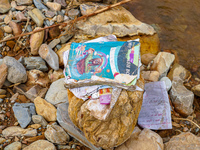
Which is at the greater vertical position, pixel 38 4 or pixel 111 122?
pixel 38 4

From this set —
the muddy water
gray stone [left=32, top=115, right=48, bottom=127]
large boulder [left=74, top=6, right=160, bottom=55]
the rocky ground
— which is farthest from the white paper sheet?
the muddy water

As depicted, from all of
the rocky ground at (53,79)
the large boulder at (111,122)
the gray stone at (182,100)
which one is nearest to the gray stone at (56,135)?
the rocky ground at (53,79)

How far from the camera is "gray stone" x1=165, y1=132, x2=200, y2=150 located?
6.76ft

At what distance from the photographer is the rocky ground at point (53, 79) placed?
217cm

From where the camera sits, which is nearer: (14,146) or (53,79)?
(14,146)

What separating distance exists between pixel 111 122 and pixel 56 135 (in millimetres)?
730

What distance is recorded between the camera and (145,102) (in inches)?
105

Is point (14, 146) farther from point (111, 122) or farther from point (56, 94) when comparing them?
point (111, 122)

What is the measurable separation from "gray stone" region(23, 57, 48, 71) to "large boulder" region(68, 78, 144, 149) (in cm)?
119

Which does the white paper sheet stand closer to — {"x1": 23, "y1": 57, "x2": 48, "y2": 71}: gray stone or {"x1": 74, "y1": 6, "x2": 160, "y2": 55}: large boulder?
{"x1": 74, "y1": 6, "x2": 160, "y2": 55}: large boulder

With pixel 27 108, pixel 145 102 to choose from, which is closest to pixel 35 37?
pixel 27 108

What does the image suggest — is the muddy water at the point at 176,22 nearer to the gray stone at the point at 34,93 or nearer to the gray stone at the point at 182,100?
the gray stone at the point at 182,100

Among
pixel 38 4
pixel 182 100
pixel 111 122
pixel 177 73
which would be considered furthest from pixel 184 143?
pixel 38 4

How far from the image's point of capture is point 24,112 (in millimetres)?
2361
